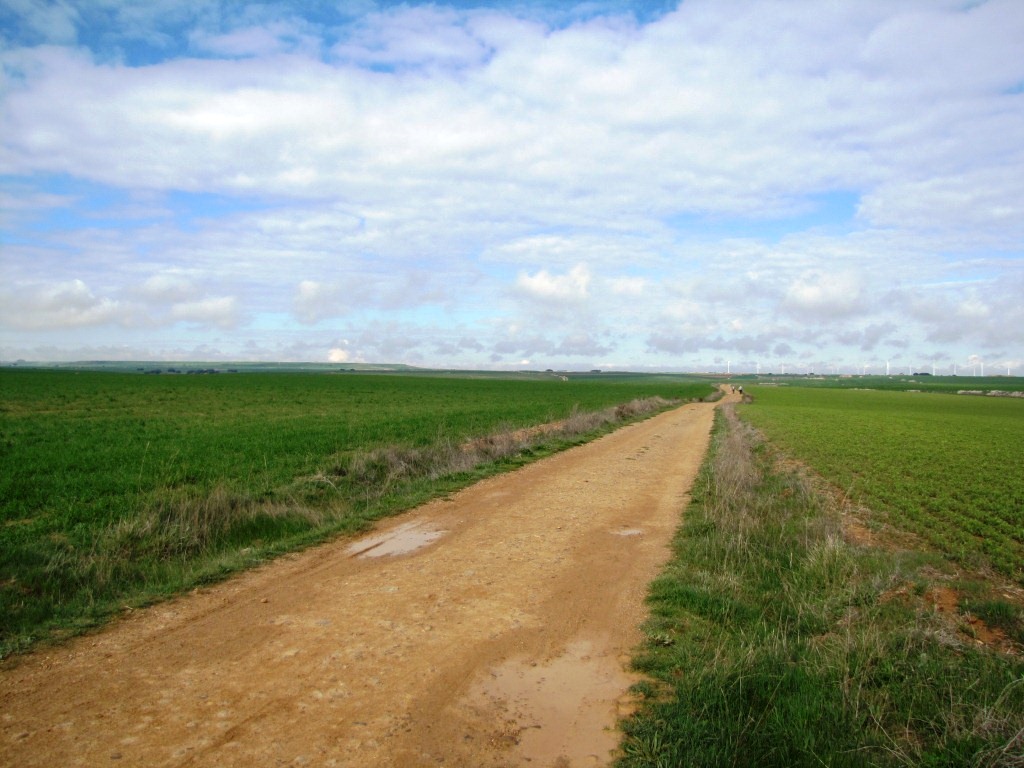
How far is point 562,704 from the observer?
5.03m

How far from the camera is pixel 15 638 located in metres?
6.02

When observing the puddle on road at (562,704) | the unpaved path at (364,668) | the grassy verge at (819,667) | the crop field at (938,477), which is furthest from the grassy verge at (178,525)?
the crop field at (938,477)

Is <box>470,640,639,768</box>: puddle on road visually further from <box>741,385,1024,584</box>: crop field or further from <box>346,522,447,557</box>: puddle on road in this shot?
<box>741,385,1024,584</box>: crop field

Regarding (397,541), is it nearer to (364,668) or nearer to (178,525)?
(178,525)

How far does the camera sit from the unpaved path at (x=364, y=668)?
438cm

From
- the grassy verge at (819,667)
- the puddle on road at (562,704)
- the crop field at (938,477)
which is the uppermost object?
the grassy verge at (819,667)

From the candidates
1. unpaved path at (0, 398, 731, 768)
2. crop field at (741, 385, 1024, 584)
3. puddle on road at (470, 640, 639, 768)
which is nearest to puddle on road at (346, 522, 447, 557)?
unpaved path at (0, 398, 731, 768)

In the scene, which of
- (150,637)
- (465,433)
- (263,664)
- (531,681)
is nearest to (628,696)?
(531,681)

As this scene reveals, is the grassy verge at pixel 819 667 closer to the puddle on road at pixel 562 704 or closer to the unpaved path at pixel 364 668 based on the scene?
the puddle on road at pixel 562 704

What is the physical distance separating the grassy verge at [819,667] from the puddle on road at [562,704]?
0.74ft

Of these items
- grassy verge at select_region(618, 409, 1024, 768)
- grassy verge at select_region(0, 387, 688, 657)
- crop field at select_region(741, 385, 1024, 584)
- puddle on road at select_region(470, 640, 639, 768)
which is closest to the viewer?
grassy verge at select_region(618, 409, 1024, 768)

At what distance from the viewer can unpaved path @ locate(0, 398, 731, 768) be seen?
4.38 metres

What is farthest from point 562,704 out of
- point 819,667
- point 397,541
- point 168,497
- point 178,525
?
point 168,497

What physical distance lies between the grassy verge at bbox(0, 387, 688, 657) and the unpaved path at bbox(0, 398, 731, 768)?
0.76 metres
